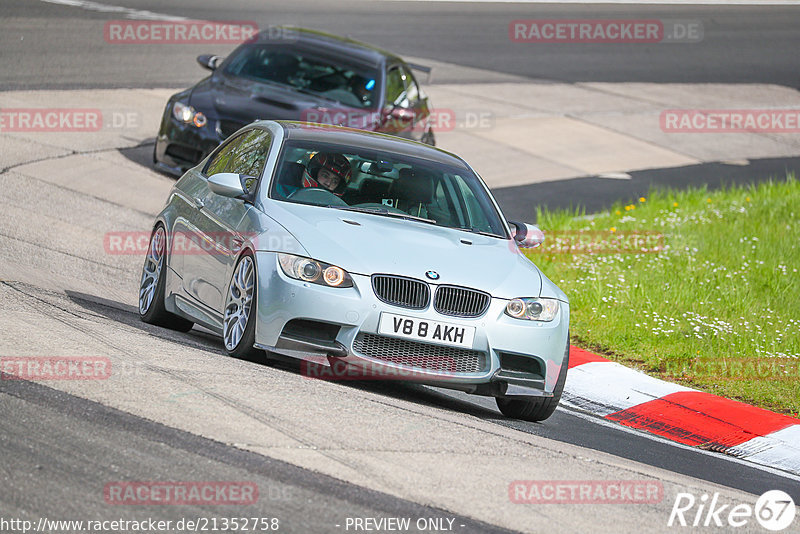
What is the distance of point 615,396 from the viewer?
914 centimetres

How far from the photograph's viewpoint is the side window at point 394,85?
15312 millimetres

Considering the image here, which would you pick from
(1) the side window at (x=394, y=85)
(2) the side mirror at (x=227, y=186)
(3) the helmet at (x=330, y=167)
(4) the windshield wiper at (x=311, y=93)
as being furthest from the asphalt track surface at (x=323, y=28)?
(1) the side window at (x=394, y=85)

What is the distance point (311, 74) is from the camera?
49.9 ft

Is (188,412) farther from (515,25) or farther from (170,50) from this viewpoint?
(515,25)

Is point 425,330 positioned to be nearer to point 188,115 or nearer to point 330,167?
point 330,167

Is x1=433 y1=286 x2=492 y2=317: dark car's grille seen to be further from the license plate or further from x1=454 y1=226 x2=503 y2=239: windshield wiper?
x1=454 y1=226 x2=503 y2=239: windshield wiper

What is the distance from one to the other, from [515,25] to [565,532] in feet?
86.8

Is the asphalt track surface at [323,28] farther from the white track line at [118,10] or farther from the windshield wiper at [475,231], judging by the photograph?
the windshield wiper at [475,231]

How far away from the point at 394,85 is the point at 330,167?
729 cm

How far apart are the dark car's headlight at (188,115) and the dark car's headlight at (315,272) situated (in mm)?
7286

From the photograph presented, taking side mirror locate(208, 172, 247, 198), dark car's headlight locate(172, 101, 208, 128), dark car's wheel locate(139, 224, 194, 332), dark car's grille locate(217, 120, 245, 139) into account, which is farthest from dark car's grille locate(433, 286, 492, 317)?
dark car's headlight locate(172, 101, 208, 128)

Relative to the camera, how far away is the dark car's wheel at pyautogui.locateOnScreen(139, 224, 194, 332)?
351 inches

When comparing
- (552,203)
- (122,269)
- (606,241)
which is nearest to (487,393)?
(122,269)

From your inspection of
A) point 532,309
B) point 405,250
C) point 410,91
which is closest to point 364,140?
point 405,250
